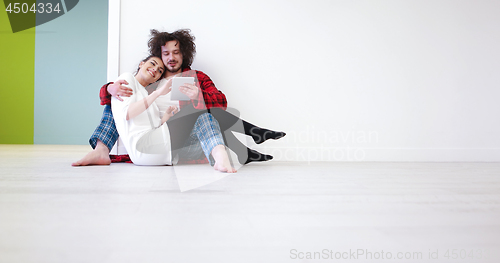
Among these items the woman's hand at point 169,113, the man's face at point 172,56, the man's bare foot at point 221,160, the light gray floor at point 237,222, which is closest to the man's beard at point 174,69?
the man's face at point 172,56

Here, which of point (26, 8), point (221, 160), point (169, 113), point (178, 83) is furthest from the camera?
point (26, 8)

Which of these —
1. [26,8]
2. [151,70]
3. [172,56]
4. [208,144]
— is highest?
[26,8]

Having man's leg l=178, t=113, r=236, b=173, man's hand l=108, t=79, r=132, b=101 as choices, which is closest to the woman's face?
man's hand l=108, t=79, r=132, b=101

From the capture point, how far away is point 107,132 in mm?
1817

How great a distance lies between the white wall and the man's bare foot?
2.71 ft

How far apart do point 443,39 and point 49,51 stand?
15.8 ft

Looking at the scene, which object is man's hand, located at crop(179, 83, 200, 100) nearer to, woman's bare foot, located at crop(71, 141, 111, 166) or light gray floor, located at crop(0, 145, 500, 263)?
woman's bare foot, located at crop(71, 141, 111, 166)

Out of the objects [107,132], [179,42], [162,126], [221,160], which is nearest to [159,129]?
[162,126]

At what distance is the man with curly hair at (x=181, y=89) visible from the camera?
5.74ft

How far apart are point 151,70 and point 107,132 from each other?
0.49 metres

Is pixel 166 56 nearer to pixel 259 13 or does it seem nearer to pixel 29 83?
pixel 259 13

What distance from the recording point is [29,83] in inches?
163

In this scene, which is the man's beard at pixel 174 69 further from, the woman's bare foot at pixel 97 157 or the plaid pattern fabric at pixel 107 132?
the woman's bare foot at pixel 97 157

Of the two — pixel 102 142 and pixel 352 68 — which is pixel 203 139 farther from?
pixel 352 68
